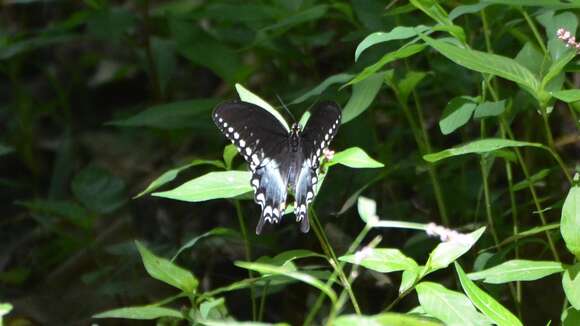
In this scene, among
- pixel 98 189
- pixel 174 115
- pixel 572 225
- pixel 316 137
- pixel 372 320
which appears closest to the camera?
pixel 372 320

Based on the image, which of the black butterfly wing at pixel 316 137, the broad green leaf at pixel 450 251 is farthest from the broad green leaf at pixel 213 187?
the broad green leaf at pixel 450 251

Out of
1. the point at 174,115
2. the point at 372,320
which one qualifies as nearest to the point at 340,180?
the point at 174,115

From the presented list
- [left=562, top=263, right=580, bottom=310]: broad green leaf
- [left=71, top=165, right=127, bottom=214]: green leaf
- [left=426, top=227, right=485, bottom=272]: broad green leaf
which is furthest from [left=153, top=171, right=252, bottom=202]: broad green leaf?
[left=71, top=165, right=127, bottom=214]: green leaf

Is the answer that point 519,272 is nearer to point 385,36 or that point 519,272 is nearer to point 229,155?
point 385,36

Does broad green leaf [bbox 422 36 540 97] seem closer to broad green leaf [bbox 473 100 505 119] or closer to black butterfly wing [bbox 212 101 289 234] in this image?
broad green leaf [bbox 473 100 505 119]

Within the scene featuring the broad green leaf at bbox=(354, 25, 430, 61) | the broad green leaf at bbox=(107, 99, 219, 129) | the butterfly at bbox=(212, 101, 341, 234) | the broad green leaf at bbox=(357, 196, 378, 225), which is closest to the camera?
the broad green leaf at bbox=(357, 196, 378, 225)

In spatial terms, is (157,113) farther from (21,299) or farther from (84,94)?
(84,94)

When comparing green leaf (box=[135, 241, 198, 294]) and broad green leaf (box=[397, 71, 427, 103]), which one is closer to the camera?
green leaf (box=[135, 241, 198, 294])
